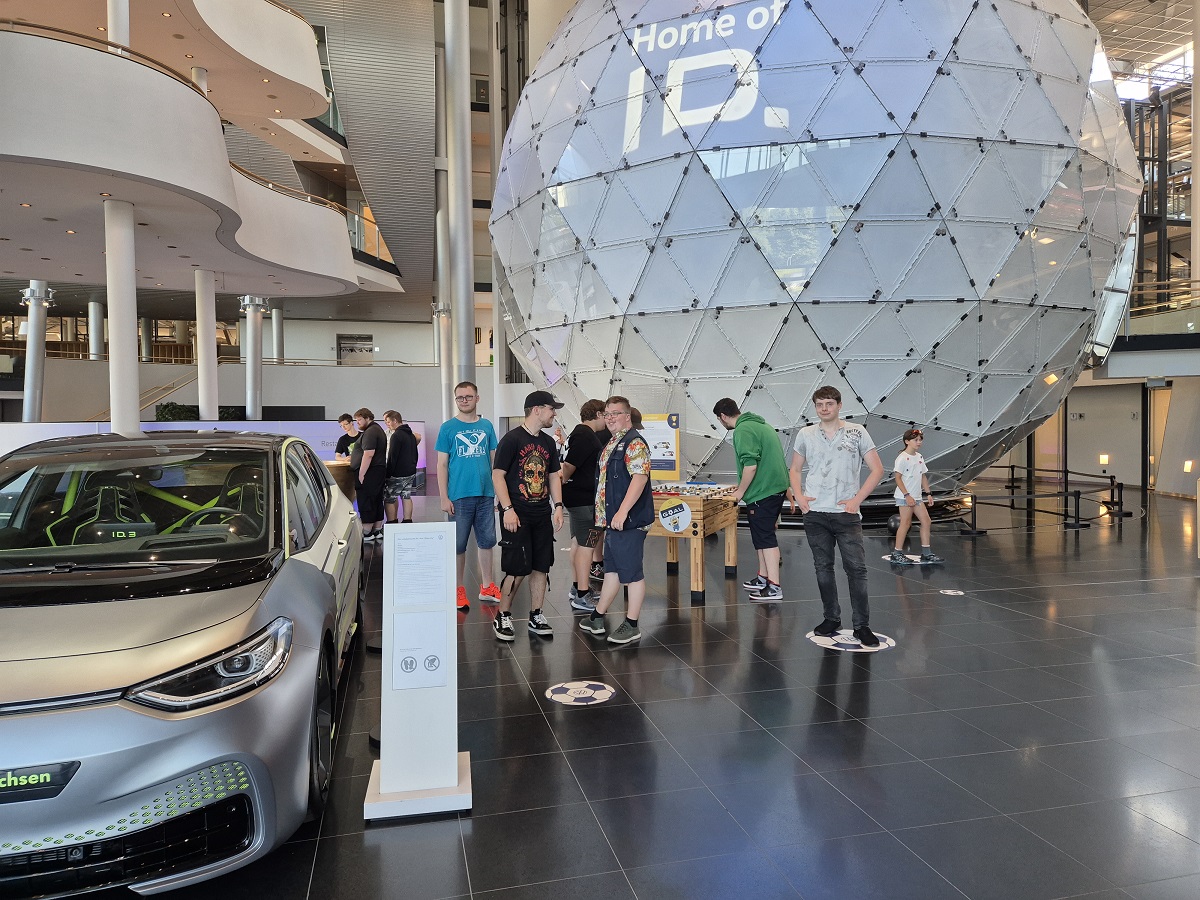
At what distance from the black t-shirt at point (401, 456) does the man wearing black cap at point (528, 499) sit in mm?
4578

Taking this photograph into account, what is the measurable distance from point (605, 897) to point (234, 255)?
14.8 m

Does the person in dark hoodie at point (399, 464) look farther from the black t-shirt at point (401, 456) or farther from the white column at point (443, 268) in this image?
the white column at point (443, 268)

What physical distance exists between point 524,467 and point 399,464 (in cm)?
485

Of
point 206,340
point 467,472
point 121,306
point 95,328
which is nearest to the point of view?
point 467,472

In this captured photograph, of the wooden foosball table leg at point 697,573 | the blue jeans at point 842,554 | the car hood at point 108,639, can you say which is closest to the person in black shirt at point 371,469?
the wooden foosball table leg at point 697,573

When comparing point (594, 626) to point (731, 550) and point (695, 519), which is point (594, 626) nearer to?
point (695, 519)

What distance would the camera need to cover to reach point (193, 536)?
3.42 m

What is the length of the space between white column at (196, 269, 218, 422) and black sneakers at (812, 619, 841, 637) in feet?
48.6

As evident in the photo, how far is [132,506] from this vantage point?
3.64 metres

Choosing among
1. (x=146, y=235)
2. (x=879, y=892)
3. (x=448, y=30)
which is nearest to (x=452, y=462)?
(x=879, y=892)

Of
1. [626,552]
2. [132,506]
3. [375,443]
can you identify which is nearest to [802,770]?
[626,552]

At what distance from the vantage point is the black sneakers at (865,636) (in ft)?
18.2

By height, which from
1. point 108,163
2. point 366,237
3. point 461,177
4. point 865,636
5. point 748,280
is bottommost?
point 865,636

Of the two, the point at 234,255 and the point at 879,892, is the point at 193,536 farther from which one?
the point at 234,255
